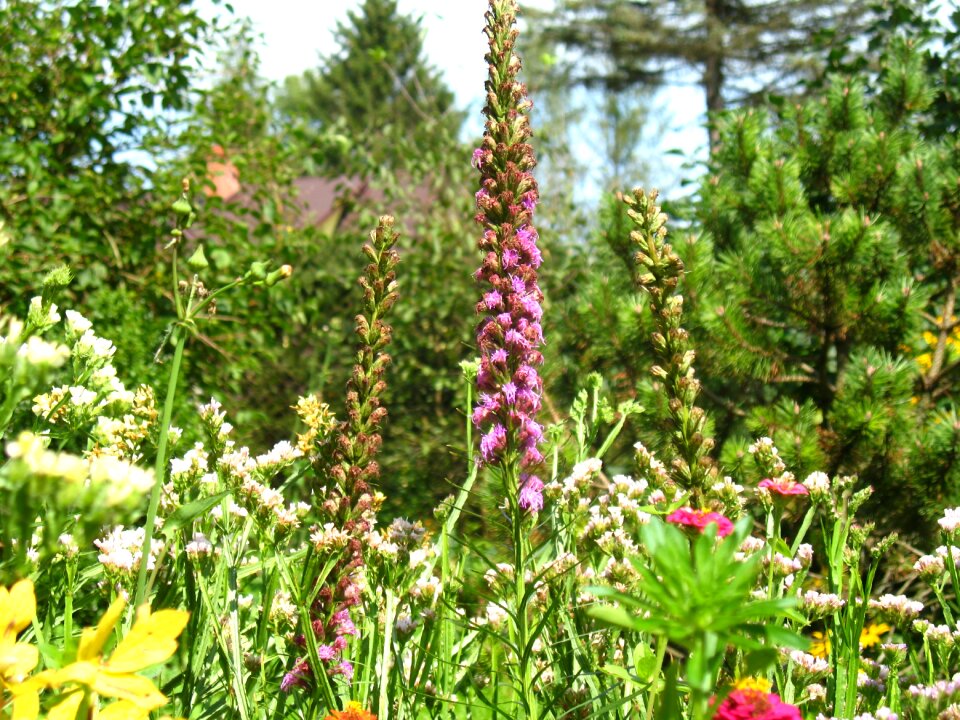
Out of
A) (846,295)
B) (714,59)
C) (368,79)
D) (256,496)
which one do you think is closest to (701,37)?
(714,59)

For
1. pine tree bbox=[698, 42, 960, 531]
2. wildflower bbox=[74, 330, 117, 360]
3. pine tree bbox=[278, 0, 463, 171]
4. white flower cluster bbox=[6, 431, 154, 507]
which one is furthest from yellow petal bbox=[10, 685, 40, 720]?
pine tree bbox=[278, 0, 463, 171]

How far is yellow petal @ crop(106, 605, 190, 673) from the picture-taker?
713 millimetres

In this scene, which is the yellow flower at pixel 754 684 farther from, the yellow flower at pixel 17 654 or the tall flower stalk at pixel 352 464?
the yellow flower at pixel 17 654

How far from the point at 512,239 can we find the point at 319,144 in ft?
19.9

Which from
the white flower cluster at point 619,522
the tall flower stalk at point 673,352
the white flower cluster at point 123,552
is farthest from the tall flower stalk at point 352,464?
the white flower cluster at point 619,522

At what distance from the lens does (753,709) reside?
96 cm

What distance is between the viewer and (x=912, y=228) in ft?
12.9

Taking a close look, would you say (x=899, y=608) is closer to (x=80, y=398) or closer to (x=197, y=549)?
(x=197, y=549)

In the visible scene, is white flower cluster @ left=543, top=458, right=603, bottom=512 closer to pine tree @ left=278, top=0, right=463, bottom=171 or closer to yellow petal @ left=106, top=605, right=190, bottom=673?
yellow petal @ left=106, top=605, right=190, bottom=673

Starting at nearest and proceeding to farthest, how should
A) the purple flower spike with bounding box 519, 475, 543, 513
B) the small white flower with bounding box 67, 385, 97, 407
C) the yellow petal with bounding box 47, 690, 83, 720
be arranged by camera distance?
the yellow petal with bounding box 47, 690, 83, 720 < the purple flower spike with bounding box 519, 475, 543, 513 < the small white flower with bounding box 67, 385, 97, 407

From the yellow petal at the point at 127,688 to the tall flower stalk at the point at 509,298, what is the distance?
778mm

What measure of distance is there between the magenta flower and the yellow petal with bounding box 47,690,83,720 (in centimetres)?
78

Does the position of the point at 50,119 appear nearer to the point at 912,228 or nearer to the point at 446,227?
the point at 446,227

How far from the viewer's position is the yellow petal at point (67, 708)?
0.78 metres
